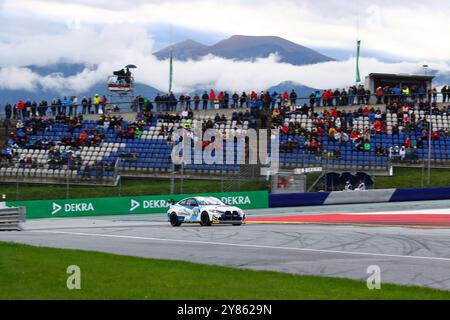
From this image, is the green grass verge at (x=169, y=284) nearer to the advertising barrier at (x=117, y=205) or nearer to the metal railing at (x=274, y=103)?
the advertising barrier at (x=117, y=205)

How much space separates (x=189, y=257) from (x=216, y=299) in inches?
314

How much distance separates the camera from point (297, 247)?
21906mm

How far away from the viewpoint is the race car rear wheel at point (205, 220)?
32.7 metres

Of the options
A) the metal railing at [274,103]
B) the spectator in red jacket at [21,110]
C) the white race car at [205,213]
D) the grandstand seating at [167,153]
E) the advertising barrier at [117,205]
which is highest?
the metal railing at [274,103]

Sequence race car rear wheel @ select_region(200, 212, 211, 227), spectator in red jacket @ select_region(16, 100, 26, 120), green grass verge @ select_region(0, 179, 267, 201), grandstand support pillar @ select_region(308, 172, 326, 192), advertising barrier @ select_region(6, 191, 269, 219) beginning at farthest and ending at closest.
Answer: spectator in red jacket @ select_region(16, 100, 26, 120)
grandstand support pillar @ select_region(308, 172, 326, 192)
green grass verge @ select_region(0, 179, 267, 201)
advertising barrier @ select_region(6, 191, 269, 219)
race car rear wheel @ select_region(200, 212, 211, 227)

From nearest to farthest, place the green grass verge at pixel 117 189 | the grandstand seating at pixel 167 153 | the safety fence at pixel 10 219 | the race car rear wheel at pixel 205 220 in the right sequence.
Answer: the safety fence at pixel 10 219, the race car rear wheel at pixel 205 220, the green grass verge at pixel 117 189, the grandstand seating at pixel 167 153

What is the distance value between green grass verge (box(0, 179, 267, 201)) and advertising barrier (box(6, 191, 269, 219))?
430mm

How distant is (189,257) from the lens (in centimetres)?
1936

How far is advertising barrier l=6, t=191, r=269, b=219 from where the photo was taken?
4266 cm

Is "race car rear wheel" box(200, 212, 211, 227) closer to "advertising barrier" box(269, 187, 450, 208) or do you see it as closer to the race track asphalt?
the race track asphalt

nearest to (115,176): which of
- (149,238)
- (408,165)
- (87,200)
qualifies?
(87,200)

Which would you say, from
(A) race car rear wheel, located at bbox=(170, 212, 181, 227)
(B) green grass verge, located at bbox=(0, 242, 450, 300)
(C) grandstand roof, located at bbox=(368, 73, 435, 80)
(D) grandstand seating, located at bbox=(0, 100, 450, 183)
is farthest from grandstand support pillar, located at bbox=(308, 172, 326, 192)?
(B) green grass verge, located at bbox=(0, 242, 450, 300)

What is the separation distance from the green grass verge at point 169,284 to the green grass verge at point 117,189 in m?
26.9

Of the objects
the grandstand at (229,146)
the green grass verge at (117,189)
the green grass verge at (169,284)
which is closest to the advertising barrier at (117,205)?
the green grass verge at (117,189)
